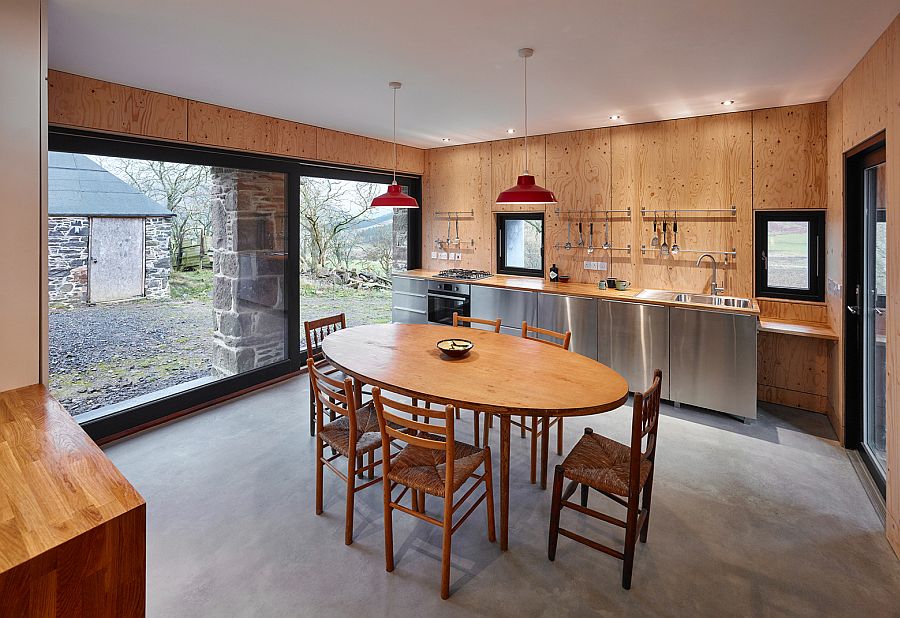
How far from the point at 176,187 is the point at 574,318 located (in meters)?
3.80

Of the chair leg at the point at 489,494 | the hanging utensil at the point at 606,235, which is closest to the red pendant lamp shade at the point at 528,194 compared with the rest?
the chair leg at the point at 489,494

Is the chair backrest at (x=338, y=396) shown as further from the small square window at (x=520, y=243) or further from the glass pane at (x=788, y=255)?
the glass pane at (x=788, y=255)

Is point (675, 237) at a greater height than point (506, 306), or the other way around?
point (675, 237)

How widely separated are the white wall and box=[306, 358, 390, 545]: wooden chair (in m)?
1.32

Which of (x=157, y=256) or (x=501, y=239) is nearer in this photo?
(x=157, y=256)

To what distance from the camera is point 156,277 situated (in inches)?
156

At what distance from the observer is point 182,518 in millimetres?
2650

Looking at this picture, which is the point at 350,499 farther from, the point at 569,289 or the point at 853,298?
the point at 853,298

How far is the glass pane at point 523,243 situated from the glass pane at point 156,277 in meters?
2.66

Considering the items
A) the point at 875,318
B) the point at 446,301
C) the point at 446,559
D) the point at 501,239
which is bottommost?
the point at 446,559

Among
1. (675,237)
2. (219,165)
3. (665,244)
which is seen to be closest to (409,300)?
(219,165)

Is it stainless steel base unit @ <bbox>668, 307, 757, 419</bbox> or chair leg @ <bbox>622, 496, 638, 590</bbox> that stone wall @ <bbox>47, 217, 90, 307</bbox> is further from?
stainless steel base unit @ <bbox>668, 307, 757, 419</bbox>

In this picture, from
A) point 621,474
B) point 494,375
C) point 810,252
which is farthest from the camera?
point 810,252

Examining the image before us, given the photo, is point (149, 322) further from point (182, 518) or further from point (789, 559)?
point (789, 559)
